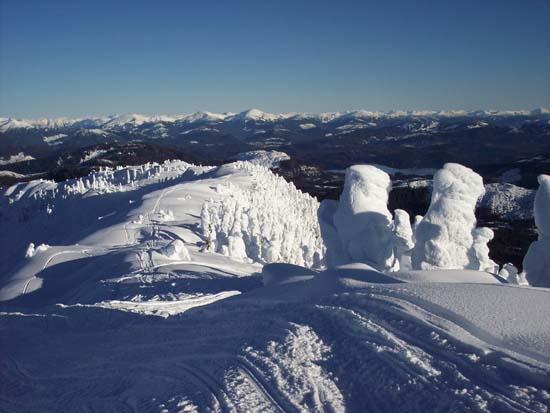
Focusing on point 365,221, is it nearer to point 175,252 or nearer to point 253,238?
point 175,252

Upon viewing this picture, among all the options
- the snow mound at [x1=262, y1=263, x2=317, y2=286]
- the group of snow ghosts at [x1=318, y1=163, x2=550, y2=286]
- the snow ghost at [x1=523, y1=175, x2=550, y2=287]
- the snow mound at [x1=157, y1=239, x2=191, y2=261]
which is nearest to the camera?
the snow mound at [x1=262, y1=263, x2=317, y2=286]

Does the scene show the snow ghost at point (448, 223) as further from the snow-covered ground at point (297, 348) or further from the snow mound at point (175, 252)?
the snow mound at point (175, 252)

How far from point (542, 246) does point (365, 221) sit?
7321 millimetres

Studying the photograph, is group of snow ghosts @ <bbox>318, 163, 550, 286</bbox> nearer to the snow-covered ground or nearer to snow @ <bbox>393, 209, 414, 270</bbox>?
snow @ <bbox>393, 209, 414, 270</bbox>

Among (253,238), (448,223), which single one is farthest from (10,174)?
(448,223)

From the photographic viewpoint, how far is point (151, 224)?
42.4m

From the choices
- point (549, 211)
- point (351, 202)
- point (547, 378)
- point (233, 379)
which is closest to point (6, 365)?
point (233, 379)

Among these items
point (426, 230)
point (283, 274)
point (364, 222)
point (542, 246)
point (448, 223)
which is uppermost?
point (448, 223)

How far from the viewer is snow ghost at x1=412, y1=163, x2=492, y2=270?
19453 millimetres

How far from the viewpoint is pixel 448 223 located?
769 inches

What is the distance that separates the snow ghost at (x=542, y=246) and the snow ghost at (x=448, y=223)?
2458mm

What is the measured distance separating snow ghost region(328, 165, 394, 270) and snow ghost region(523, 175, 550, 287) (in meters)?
5.73

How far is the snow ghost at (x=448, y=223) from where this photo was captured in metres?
19.5

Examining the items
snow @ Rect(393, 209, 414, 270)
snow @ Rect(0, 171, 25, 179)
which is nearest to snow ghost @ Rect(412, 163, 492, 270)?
snow @ Rect(393, 209, 414, 270)
